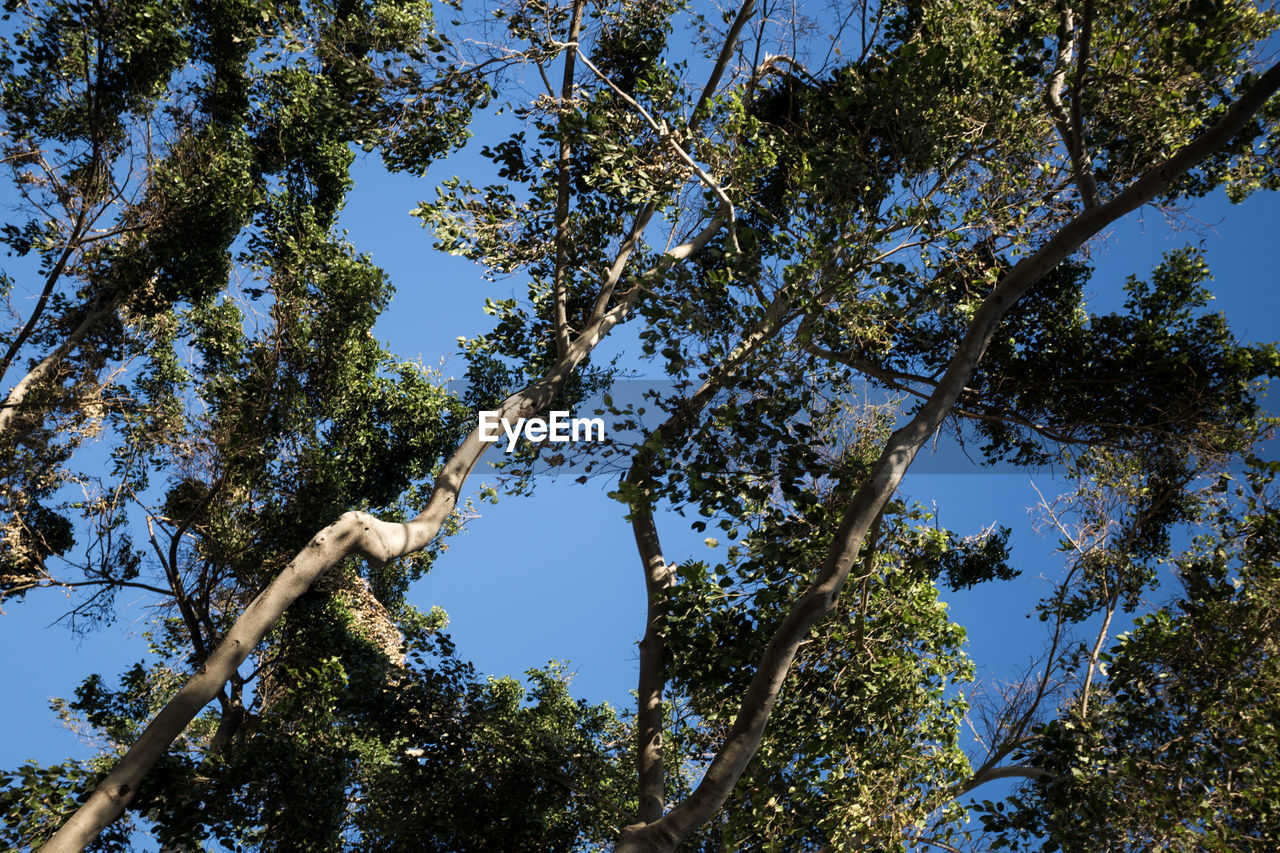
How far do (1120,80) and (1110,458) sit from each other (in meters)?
3.89

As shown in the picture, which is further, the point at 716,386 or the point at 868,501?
the point at 716,386

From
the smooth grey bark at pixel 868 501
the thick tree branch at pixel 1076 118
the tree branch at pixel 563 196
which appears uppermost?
the tree branch at pixel 563 196

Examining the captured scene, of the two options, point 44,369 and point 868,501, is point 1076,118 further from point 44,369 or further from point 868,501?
point 44,369

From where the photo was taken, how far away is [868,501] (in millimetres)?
5355

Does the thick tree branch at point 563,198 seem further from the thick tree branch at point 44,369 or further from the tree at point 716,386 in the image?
the thick tree branch at point 44,369

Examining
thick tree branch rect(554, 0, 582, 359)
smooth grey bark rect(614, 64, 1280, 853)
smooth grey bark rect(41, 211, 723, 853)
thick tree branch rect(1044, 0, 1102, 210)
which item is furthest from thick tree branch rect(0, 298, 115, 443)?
thick tree branch rect(1044, 0, 1102, 210)

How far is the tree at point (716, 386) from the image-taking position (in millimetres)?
A: 6586

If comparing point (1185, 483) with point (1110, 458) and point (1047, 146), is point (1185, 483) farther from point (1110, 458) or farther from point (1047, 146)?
point (1047, 146)

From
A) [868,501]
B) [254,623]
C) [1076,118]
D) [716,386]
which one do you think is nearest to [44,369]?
[254,623]

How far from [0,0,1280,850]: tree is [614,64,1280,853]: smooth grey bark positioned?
0.08 feet

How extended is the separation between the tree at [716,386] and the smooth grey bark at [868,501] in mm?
24

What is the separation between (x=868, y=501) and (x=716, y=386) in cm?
230

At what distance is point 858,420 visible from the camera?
29.6 feet

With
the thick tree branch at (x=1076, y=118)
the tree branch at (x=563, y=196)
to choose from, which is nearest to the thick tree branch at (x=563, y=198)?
the tree branch at (x=563, y=196)
